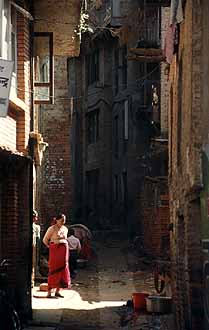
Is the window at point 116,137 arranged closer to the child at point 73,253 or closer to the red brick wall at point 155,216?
the red brick wall at point 155,216

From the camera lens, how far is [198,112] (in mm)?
10102

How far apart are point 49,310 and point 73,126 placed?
20346mm

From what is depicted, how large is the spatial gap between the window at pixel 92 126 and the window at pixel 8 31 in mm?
20602

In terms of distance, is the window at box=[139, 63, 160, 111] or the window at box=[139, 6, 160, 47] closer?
the window at box=[139, 6, 160, 47]

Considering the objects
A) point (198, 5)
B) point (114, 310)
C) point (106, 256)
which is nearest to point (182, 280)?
point (114, 310)

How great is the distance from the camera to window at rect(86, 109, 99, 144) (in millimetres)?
33781

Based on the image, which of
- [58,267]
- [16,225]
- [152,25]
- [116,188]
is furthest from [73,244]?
[116,188]

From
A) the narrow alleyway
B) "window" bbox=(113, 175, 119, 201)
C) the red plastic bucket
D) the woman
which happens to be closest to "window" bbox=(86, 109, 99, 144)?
"window" bbox=(113, 175, 119, 201)

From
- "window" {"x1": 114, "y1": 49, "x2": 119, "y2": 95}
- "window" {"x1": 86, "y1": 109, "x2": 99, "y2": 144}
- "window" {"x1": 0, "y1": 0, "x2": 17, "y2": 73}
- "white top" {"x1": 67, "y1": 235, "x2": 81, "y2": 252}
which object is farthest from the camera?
"window" {"x1": 86, "y1": 109, "x2": 99, "y2": 144}

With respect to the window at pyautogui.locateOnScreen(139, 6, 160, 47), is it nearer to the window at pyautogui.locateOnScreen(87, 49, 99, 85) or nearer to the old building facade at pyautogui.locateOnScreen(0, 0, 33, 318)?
the window at pyautogui.locateOnScreen(87, 49, 99, 85)

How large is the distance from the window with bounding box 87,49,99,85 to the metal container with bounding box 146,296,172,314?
67.2 ft

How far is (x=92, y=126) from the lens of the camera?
3428cm

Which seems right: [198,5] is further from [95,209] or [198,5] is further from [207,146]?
[95,209]

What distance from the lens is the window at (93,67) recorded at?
111ft
